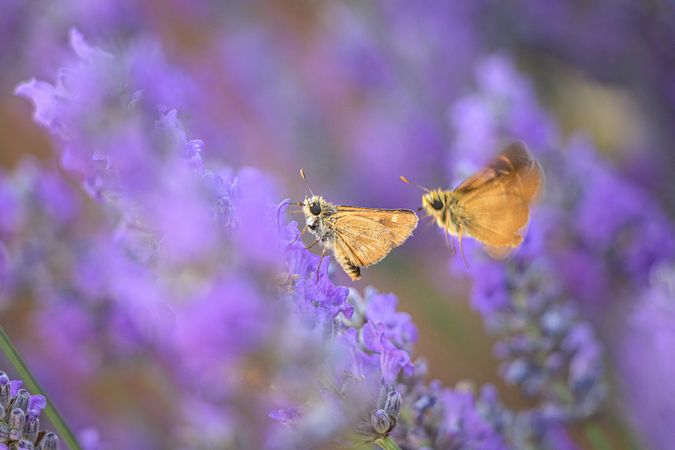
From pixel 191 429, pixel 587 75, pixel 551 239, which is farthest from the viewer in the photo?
pixel 587 75

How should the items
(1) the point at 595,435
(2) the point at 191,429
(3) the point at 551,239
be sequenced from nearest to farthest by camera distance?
(1) the point at 595,435 < (2) the point at 191,429 < (3) the point at 551,239

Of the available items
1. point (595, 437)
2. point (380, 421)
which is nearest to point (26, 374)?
point (380, 421)

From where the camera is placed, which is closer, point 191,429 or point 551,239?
point 191,429

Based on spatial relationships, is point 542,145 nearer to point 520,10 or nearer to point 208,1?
point 520,10

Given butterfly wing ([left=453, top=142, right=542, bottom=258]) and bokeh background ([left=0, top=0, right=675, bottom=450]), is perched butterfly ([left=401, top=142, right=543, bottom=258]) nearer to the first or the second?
butterfly wing ([left=453, top=142, right=542, bottom=258])

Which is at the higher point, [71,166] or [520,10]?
[520,10]

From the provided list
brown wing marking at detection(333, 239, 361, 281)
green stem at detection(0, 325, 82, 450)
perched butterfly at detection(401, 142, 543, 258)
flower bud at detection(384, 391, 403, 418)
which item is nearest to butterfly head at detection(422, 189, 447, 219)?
perched butterfly at detection(401, 142, 543, 258)

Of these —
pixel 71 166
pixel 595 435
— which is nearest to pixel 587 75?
pixel 595 435
